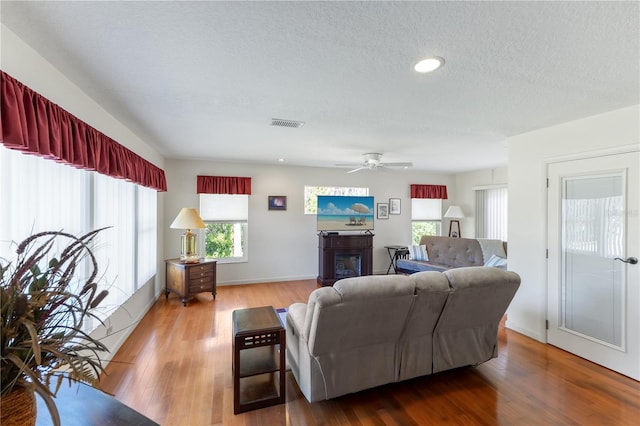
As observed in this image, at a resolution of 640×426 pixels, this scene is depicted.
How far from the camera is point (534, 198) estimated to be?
10.3ft

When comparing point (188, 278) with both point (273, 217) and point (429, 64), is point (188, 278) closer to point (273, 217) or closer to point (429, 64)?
point (273, 217)

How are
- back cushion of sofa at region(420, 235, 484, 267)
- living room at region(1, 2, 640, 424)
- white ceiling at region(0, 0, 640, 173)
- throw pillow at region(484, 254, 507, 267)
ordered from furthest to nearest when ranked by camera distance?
back cushion of sofa at region(420, 235, 484, 267), throw pillow at region(484, 254, 507, 267), living room at region(1, 2, 640, 424), white ceiling at region(0, 0, 640, 173)

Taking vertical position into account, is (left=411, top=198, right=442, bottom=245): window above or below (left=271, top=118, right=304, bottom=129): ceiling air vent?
below

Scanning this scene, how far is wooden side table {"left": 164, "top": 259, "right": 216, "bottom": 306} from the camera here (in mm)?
4078

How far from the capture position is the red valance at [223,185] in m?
5.01

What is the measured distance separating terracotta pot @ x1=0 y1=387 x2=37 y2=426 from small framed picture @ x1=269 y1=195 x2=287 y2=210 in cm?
480

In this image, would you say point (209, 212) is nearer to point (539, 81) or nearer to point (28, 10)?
point (28, 10)

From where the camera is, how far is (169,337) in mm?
3084

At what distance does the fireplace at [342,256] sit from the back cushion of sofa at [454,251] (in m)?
1.20

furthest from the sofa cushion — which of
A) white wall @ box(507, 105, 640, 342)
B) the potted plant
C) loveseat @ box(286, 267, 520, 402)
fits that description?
the potted plant

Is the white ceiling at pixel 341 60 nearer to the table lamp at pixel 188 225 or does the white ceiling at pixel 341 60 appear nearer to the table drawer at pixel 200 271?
the table lamp at pixel 188 225

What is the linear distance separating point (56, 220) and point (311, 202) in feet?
14.0

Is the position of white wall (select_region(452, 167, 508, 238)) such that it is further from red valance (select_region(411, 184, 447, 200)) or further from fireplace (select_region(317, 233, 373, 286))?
fireplace (select_region(317, 233, 373, 286))

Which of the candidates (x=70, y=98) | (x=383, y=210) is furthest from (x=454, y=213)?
(x=70, y=98)
